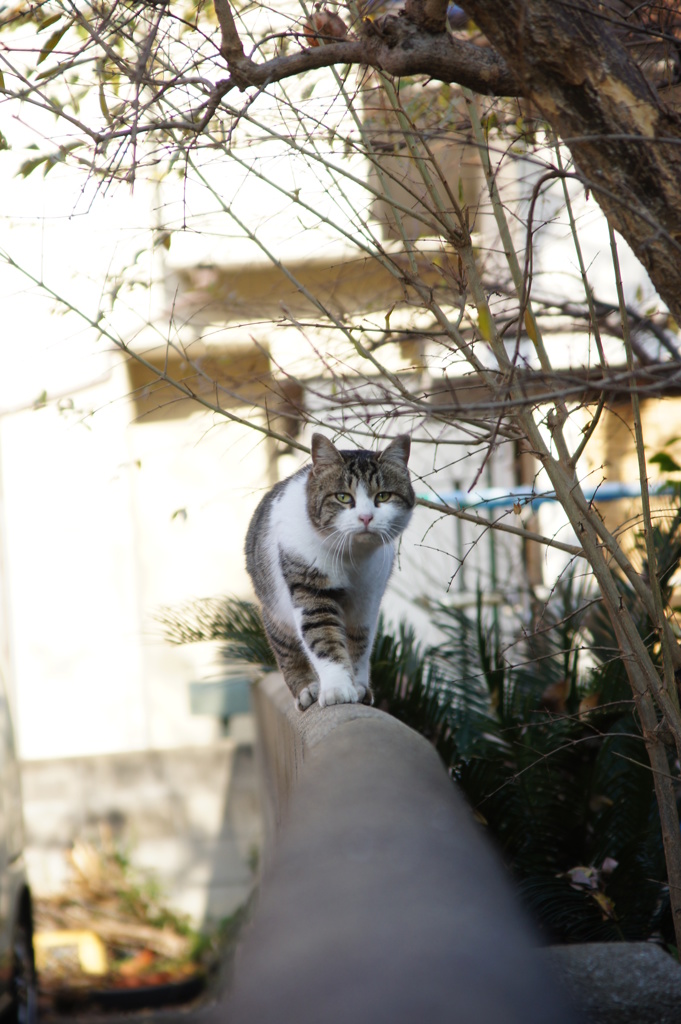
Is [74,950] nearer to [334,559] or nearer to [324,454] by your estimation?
[334,559]

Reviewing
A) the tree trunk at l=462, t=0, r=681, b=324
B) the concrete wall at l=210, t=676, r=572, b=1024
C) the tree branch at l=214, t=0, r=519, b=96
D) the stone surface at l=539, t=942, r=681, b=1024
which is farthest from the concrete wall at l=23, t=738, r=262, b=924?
the tree trunk at l=462, t=0, r=681, b=324

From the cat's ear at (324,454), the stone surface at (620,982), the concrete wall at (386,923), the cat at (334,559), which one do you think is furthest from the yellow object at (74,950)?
the concrete wall at (386,923)

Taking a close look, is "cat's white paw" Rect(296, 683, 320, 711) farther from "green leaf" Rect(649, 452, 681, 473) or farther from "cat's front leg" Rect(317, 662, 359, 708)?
"green leaf" Rect(649, 452, 681, 473)

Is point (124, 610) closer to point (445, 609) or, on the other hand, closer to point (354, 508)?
point (445, 609)

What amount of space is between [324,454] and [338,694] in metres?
0.88

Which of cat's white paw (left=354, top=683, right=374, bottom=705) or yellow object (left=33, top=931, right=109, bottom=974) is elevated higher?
cat's white paw (left=354, top=683, right=374, bottom=705)

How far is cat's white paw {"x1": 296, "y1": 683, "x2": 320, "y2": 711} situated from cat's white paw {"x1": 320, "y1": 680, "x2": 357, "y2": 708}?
0.20m

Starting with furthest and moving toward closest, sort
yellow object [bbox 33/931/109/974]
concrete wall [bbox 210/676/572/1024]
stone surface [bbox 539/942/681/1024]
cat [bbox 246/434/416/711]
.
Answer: yellow object [bbox 33/931/109/974] < cat [bbox 246/434/416/711] < stone surface [bbox 539/942/681/1024] < concrete wall [bbox 210/676/572/1024]

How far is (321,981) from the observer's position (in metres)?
1.13

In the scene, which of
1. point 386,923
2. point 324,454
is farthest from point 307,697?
point 386,923

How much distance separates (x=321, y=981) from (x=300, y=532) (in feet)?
7.69

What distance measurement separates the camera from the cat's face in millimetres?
3271

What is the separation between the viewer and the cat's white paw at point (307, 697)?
3260mm

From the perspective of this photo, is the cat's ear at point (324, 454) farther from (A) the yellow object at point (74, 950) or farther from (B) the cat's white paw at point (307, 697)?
(A) the yellow object at point (74, 950)
